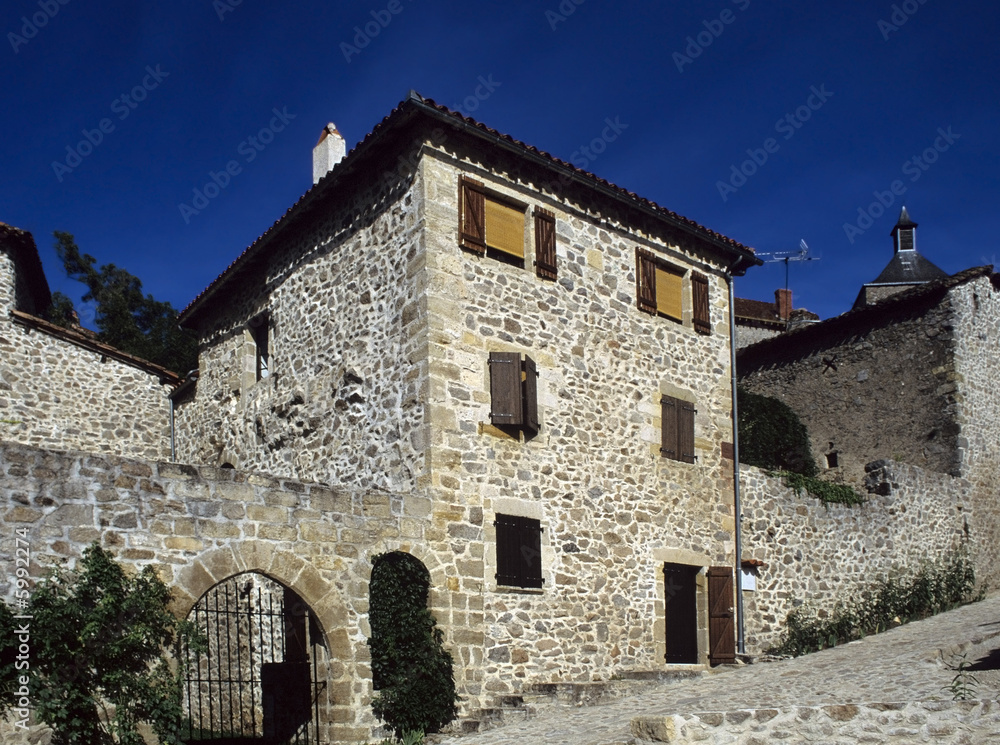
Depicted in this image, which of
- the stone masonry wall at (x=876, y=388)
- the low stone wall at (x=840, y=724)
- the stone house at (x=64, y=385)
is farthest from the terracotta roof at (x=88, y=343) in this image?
the low stone wall at (x=840, y=724)

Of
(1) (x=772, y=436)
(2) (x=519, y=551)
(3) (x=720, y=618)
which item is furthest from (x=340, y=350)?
(1) (x=772, y=436)

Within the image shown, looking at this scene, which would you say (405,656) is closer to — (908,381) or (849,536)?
(849,536)

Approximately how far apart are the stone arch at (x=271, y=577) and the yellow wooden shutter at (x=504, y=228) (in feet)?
16.5

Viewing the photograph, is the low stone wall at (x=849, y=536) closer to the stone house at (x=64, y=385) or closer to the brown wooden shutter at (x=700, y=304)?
the brown wooden shutter at (x=700, y=304)

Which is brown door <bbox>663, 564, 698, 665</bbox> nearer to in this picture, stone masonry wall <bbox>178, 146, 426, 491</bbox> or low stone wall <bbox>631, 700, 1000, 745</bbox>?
stone masonry wall <bbox>178, 146, 426, 491</bbox>

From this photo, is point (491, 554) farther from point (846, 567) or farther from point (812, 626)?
point (846, 567)

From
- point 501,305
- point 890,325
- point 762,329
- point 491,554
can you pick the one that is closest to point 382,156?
point 501,305

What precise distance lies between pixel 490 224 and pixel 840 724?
7.46 meters

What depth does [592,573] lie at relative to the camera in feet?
43.1

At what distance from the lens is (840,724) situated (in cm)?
838

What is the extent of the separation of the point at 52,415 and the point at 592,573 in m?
10.9

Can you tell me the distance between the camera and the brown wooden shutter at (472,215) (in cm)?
1270

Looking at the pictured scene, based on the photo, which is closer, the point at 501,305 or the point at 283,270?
the point at 501,305

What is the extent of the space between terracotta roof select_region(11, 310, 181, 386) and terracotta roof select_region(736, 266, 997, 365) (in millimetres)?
13189
